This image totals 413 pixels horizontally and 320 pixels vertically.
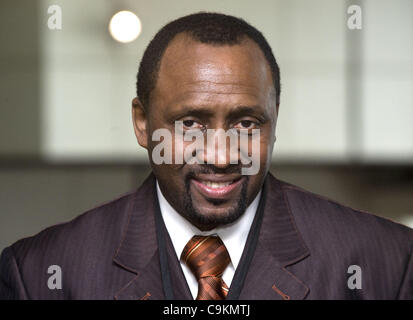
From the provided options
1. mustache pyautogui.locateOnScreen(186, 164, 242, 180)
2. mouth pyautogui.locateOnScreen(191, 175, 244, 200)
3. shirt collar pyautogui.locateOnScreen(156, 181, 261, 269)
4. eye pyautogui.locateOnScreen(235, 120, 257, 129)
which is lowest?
shirt collar pyautogui.locateOnScreen(156, 181, 261, 269)

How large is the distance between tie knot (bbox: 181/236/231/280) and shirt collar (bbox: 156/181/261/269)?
0.01 meters

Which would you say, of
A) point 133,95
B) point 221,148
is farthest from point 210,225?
point 133,95

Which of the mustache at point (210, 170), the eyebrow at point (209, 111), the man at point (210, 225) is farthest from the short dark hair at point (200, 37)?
the mustache at point (210, 170)

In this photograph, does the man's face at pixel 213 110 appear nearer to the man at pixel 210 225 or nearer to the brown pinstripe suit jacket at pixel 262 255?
the man at pixel 210 225

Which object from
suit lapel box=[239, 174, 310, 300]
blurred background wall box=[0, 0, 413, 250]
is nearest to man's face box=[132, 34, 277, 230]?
suit lapel box=[239, 174, 310, 300]

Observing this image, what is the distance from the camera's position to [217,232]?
5.76 feet

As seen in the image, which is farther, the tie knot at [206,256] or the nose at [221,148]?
the tie knot at [206,256]

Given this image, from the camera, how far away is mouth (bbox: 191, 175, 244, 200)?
1.64m

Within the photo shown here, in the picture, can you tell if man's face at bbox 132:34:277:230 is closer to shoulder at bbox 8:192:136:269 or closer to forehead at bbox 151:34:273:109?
forehead at bbox 151:34:273:109

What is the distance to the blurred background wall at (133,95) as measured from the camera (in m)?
2.41

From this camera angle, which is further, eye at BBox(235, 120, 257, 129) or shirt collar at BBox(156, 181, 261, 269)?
shirt collar at BBox(156, 181, 261, 269)

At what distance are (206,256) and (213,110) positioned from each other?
420 mm

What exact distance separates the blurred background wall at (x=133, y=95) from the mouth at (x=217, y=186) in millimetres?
749

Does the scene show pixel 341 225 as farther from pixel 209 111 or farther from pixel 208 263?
pixel 209 111
